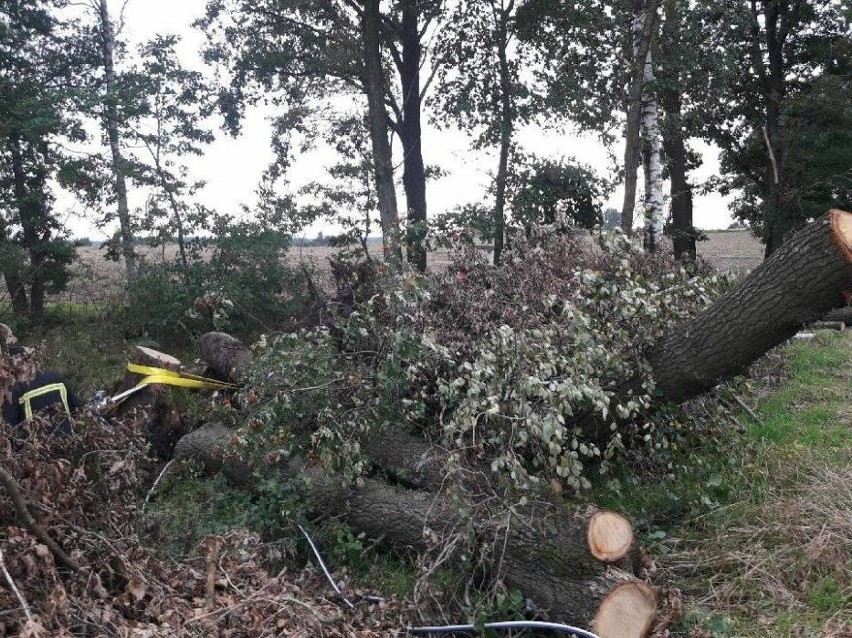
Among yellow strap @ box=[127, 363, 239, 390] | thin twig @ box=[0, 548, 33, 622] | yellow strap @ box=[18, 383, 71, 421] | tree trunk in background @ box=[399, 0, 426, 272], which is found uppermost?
tree trunk in background @ box=[399, 0, 426, 272]

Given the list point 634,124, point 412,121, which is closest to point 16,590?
point 634,124

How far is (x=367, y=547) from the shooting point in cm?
436

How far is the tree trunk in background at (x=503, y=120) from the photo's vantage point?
12.9 m

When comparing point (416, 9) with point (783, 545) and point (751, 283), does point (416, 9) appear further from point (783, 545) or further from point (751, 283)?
point (783, 545)

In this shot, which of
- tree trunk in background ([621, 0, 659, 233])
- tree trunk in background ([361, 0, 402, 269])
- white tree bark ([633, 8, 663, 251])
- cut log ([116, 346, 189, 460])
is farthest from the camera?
tree trunk in background ([361, 0, 402, 269])

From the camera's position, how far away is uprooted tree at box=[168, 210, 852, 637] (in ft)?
12.0

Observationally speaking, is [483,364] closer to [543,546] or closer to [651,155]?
[543,546]

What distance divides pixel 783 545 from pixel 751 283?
1475 millimetres

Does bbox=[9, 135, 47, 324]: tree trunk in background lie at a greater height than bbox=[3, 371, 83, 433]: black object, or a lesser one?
greater

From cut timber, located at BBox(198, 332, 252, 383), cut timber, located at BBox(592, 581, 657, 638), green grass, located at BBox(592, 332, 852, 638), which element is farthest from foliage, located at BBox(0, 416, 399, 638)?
cut timber, located at BBox(198, 332, 252, 383)

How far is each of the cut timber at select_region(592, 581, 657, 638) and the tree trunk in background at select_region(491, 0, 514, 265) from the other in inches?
378

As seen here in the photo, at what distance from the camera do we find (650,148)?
34.6 ft

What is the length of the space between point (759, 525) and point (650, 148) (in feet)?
24.8

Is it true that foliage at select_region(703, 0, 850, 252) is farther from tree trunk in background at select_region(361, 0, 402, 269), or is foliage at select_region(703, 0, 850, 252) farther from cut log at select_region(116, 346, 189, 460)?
cut log at select_region(116, 346, 189, 460)
